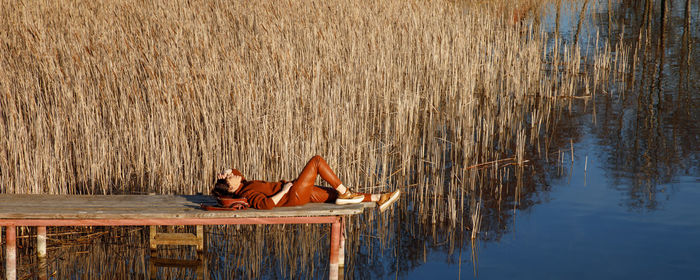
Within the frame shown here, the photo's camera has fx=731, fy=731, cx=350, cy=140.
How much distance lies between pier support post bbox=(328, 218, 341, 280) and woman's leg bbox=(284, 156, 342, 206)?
25 centimetres

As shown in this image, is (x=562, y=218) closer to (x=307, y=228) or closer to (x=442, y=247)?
(x=442, y=247)

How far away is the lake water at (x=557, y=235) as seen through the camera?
5020 millimetres

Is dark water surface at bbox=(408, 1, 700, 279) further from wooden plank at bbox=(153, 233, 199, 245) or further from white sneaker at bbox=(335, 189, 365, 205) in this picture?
wooden plank at bbox=(153, 233, 199, 245)

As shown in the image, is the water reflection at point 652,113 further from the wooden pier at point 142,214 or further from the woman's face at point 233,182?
the woman's face at point 233,182

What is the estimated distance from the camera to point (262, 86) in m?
6.93

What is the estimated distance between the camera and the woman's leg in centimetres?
448

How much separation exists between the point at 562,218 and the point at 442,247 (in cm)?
123

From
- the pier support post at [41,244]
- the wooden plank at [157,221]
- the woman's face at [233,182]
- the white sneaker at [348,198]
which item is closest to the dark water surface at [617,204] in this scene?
the white sneaker at [348,198]

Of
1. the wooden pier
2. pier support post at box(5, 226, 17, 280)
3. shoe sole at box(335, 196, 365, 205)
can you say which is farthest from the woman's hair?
pier support post at box(5, 226, 17, 280)

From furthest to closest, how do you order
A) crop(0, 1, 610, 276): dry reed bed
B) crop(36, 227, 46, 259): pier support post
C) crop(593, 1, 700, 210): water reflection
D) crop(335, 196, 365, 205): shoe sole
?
crop(593, 1, 700, 210): water reflection → crop(0, 1, 610, 276): dry reed bed → crop(36, 227, 46, 259): pier support post → crop(335, 196, 365, 205): shoe sole

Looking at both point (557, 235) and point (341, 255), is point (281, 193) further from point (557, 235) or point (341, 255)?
point (557, 235)

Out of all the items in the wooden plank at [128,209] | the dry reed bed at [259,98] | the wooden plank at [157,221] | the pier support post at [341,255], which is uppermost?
the dry reed bed at [259,98]

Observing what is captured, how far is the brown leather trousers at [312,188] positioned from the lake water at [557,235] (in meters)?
0.60

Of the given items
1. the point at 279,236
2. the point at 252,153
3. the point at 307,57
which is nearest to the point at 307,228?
the point at 279,236
